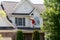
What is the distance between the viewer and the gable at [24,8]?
39.0m

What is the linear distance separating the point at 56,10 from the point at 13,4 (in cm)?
1315

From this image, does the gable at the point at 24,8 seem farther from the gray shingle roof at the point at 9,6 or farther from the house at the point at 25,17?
the gray shingle roof at the point at 9,6

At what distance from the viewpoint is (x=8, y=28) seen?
36062mm

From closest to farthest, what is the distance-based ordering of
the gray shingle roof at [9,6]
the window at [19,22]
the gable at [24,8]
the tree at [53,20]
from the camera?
the tree at [53,20]
the window at [19,22]
the gable at [24,8]
the gray shingle roof at [9,6]

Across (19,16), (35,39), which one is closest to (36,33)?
(35,39)

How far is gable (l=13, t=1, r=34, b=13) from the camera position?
39.0 m

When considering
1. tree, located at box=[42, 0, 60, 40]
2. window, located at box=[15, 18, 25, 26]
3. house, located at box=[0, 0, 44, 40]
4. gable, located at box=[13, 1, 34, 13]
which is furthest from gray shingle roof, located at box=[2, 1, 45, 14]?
tree, located at box=[42, 0, 60, 40]

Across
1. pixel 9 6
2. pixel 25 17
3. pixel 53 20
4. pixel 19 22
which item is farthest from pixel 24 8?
pixel 53 20

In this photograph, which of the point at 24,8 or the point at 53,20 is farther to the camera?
the point at 24,8

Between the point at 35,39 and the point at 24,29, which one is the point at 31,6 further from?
the point at 35,39

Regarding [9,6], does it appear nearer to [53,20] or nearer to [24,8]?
[24,8]

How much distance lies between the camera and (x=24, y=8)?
39.2 metres

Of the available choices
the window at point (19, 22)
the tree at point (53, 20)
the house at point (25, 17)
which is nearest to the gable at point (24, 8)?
the house at point (25, 17)

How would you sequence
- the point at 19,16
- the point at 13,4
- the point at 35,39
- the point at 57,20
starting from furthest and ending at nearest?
the point at 13,4
the point at 19,16
the point at 35,39
the point at 57,20
